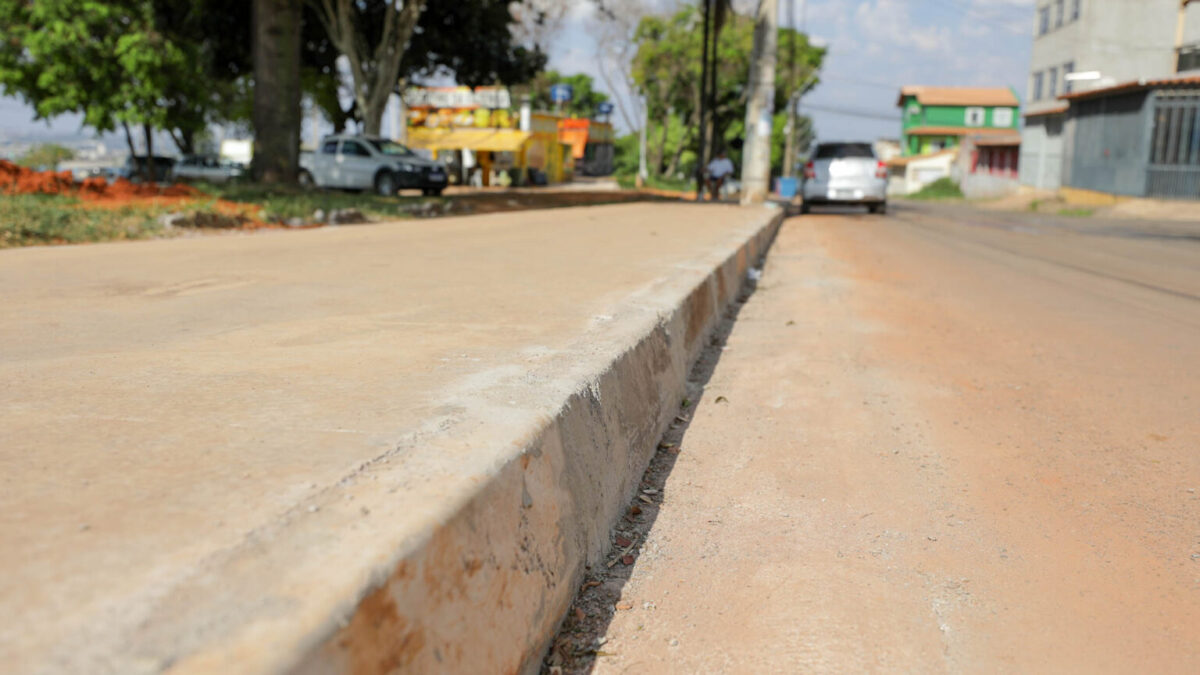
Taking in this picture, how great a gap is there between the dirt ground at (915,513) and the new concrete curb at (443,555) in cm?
21

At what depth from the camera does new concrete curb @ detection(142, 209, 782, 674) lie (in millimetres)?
1082

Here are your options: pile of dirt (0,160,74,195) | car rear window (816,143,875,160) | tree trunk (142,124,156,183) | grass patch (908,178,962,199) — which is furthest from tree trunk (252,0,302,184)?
grass patch (908,178,962,199)

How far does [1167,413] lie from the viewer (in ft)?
11.9

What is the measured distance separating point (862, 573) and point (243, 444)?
1.38 m

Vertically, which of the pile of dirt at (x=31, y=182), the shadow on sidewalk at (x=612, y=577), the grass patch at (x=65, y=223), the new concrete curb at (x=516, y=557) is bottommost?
the shadow on sidewalk at (x=612, y=577)

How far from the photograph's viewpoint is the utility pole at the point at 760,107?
20.3 meters

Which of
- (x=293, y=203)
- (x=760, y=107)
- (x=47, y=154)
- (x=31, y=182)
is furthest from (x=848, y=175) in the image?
(x=47, y=154)

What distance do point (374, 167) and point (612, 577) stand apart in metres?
22.3

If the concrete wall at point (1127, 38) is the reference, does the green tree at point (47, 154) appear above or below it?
below

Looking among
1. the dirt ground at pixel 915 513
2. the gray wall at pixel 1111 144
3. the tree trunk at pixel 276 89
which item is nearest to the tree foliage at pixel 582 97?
the gray wall at pixel 1111 144

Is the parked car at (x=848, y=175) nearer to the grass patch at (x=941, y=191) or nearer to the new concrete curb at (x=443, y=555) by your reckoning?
the new concrete curb at (x=443, y=555)

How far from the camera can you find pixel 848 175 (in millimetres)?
19062

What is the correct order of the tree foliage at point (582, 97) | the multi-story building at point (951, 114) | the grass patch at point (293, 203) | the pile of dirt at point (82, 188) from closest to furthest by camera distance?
1. the grass patch at point (293, 203)
2. the pile of dirt at point (82, 188)
3. the multi-story building at point (951, 114)
4. the tree foliage at point (582, 97)

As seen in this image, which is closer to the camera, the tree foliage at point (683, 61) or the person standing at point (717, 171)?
the person standing at point (717, 171)
